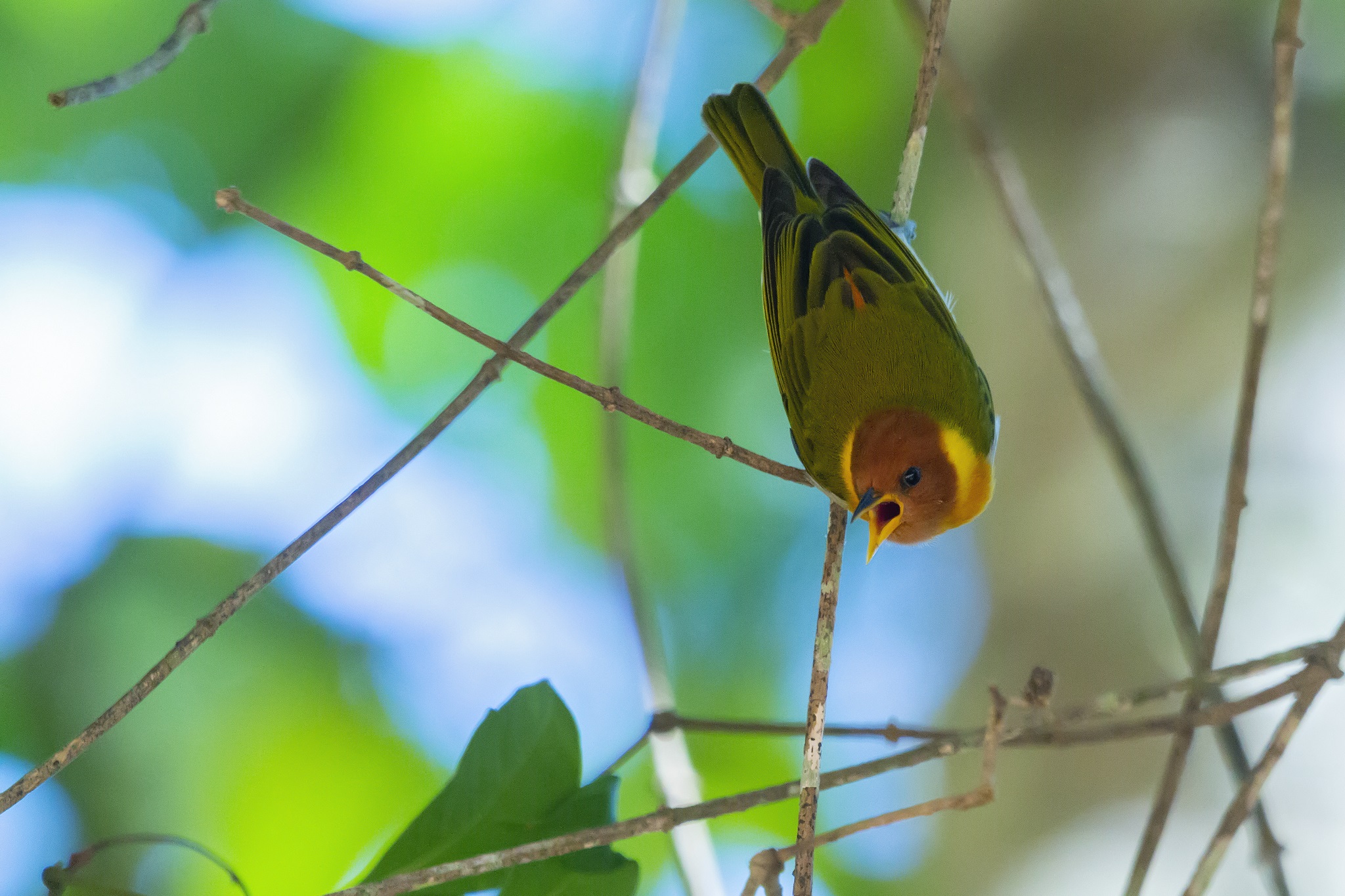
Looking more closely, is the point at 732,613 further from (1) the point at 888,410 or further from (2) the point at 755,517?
(1) the point at 888,410

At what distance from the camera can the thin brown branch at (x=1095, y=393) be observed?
7.32 feet

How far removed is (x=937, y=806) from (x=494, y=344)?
1.05 metres

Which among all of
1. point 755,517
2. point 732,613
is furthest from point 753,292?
point 732,613

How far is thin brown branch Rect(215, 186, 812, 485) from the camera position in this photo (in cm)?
166

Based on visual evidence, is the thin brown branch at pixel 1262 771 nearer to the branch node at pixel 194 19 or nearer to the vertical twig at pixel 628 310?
the vertical twig at pixel 628 310

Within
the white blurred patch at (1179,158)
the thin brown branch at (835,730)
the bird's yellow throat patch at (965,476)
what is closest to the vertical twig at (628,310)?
the thin brown branch at (835,730)

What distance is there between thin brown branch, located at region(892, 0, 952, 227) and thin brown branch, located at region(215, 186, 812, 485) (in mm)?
710

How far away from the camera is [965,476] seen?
8.57 feet

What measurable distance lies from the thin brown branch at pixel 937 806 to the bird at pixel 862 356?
2.81 feet

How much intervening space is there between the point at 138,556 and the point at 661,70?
278 centimetres

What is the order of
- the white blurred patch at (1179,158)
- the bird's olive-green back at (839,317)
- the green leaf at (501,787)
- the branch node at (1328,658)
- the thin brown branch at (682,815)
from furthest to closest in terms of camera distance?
1. the white blurred patch at (1179,158)
2. the bird's olive-green back at (839,317)
3. the green leaf at (501,787)
4. the branch node at (1328,658)
5. the thin brown branch at (682,815)

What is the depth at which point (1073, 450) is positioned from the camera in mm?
3754

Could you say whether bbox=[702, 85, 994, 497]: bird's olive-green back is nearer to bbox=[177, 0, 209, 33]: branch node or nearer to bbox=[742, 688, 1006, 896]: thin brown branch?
bbox=[742, 688, 1006, 896]: thin brown branch

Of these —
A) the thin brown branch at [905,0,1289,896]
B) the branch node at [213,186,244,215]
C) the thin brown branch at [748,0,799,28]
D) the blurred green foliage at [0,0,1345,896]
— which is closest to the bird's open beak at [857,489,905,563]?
the thin brown branch at [905,0,1289,896]
